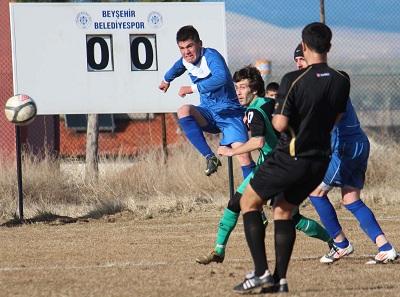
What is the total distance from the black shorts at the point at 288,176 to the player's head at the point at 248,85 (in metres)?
1.46

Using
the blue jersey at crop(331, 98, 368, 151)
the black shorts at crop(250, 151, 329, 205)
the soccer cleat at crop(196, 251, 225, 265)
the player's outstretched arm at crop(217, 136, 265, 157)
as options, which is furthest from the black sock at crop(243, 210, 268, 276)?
the blue jersey at crop(331, 98, 368, 151)

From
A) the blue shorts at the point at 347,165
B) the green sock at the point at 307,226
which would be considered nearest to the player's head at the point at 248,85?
the blue shorts at the point at 347,165

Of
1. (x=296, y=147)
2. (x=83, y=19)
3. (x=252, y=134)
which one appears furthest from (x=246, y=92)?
(x=83, y=19)

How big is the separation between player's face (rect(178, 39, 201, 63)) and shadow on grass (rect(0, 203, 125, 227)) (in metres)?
3.94

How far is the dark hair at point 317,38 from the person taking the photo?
23.2 ft

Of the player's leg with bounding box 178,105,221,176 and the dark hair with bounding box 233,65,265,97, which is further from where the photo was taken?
the player's leg with bounding box 178,105,221,176

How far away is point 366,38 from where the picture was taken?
19.2m

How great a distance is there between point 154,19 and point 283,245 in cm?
996

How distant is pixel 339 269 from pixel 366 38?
10948 millimetres

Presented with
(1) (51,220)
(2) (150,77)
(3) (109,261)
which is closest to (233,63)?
(2) (150,77)

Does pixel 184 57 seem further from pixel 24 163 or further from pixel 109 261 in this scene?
pixel 24 163

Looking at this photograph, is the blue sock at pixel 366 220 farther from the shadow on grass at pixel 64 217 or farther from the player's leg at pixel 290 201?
the shadow on grass at pixel 64 217

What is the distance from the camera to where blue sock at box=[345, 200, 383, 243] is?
9359mm

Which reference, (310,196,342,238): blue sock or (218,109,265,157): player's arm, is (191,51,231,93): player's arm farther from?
(218,109,265,157): player's arm
